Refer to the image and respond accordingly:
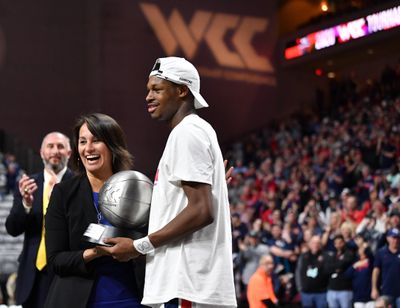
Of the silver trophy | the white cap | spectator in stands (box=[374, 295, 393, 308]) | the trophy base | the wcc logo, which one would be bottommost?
spectator in stands (box=[374, 295, 393, 308])

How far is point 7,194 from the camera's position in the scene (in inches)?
779

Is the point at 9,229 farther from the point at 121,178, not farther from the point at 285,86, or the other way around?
the point at 285,86

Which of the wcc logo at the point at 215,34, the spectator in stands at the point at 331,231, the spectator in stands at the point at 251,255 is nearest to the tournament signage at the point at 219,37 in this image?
the wcc logo at the point at 215,34

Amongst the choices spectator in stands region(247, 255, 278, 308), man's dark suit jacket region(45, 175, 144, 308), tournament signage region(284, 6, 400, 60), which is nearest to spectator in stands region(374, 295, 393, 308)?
spectator in stands region(247, 255, 278, 308)

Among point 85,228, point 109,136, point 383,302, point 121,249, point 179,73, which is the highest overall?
point 179,73

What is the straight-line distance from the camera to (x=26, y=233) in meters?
5.24

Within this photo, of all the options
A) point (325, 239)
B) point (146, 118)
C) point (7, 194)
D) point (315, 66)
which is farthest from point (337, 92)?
point (325, 239)

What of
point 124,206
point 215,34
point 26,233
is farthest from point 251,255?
point 124,206

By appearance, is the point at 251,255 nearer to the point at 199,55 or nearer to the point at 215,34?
the point at 199,55

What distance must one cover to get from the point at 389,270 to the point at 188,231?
9381 millimetres

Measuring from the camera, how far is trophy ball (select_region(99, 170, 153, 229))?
3525mm

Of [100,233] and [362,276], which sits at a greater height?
[100,233]

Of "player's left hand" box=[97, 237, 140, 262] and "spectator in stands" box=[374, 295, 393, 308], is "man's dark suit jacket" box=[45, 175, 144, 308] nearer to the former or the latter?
"player's left hand" box=[97, 237, 140, 262]

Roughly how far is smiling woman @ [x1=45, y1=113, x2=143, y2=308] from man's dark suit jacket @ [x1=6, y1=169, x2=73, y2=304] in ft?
4.17
